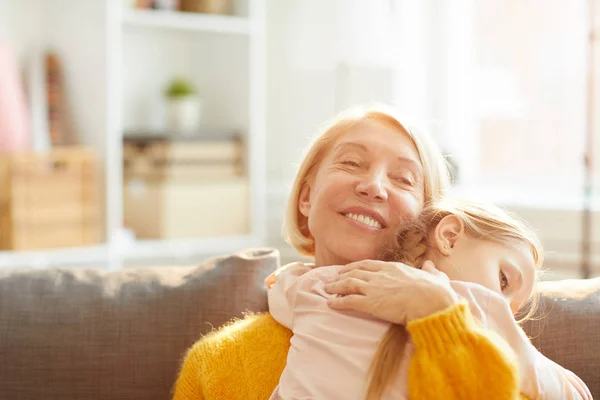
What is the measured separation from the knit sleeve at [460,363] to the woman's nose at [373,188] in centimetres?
29

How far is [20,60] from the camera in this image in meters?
3.28

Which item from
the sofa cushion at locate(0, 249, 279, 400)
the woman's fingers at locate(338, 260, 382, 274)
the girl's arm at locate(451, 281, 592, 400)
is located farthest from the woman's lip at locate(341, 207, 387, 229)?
the sofa cushion at locate(0, 249, 279, 400)

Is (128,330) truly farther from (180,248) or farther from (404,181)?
(180,248)

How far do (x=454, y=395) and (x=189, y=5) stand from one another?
2598 mm

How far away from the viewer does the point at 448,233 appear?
127 cm

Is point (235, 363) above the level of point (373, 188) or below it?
below

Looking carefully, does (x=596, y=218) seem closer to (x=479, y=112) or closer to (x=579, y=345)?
(x=479, y=112)

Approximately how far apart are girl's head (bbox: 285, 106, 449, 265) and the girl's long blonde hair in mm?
36

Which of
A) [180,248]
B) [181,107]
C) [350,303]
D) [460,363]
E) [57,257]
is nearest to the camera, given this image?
[460,363]

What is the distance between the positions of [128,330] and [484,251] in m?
0.69

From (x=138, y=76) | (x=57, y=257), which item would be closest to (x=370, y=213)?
(x=57, y=257)

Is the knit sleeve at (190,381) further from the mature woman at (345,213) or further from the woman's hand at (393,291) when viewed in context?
the woman's hand at (393,291)

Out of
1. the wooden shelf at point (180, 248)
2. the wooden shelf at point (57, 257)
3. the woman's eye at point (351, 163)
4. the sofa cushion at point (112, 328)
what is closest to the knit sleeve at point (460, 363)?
the woman's eye at point (351, 163)

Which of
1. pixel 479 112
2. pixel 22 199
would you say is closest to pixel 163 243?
pixel 22 199
